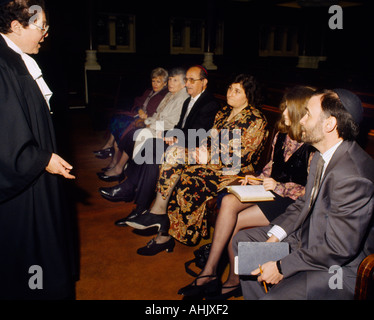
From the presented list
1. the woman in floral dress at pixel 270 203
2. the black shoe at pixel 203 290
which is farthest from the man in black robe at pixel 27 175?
the woman in floral dress at pixel 270 203

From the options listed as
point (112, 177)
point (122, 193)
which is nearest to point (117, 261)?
point (122, 193)

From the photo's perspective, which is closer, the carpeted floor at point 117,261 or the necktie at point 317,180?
the necktie at point 317,180

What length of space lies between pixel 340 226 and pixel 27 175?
1373 mm

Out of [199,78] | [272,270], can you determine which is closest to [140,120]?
[199,78]

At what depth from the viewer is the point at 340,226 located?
1.32 metres

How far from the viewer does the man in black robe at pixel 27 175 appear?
1.44 m

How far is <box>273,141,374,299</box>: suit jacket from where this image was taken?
130 cm

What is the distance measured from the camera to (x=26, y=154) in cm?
148

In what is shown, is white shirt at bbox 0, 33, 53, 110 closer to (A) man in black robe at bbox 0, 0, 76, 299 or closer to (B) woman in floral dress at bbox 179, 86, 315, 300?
(A) man in black robe at bbox 0, 0, 76, 299

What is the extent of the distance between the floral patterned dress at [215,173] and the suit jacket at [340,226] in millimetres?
1086

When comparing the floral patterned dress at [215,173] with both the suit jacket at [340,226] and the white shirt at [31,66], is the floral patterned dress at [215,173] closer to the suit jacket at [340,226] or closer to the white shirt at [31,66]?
the suit jacket at [340,226]

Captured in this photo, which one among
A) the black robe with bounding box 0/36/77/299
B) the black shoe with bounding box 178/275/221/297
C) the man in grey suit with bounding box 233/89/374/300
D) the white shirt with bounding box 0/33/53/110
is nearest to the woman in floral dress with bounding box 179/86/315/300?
the black shoe with bounding box 178/275/221/297

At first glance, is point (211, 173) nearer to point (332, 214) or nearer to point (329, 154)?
point (329, 154)

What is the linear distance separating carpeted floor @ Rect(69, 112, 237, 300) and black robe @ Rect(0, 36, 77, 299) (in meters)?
0.49
